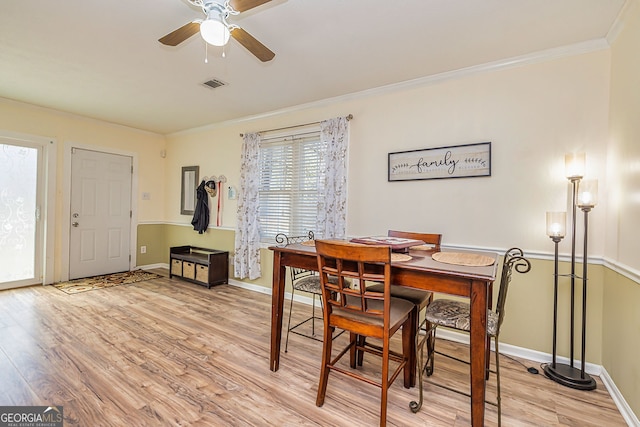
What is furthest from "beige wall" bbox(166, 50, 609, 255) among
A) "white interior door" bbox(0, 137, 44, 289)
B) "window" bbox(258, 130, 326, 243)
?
"white interior door" bbox(0, 137, 44, 289)

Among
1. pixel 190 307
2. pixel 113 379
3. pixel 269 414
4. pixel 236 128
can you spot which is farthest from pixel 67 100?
pixel 269 414

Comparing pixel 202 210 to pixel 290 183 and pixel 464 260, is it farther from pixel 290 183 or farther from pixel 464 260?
pixel 464 260

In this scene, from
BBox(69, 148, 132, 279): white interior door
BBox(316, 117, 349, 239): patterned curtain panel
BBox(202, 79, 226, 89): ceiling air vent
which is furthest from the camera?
BBox(69, 148, 132, 279): white interior door

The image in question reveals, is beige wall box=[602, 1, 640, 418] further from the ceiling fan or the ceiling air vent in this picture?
the ceiling air vent

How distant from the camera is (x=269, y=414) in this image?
5.62 ft

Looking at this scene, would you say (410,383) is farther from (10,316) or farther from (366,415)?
(10,316)

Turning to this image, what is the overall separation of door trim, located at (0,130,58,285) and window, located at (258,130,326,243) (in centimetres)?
296

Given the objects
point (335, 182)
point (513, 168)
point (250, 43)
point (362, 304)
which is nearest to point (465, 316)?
point (362, 304)

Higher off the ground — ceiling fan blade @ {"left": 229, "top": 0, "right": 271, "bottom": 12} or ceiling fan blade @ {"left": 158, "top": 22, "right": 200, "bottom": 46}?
ceiling fan blade @ {"left": 229, "top": 0, "right": 271, "bottom": 12}

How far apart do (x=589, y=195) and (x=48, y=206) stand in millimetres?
6102

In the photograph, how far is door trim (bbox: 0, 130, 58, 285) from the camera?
4176mm

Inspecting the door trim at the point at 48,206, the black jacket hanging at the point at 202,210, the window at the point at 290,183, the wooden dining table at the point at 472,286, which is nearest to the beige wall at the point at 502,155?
the window at the point at 290,183

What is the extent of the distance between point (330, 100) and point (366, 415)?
10.2ft

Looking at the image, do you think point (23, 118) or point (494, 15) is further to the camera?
point (23, 118)
